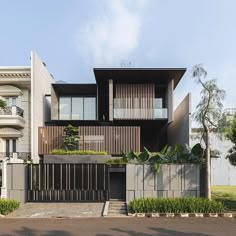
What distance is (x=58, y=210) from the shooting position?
14289 mm

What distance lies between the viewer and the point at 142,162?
52.3 ft

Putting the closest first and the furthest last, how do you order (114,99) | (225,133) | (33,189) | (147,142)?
(225,133) → (33,189) → (114,99) → (147,142)

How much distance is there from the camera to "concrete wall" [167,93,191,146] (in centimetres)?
2272

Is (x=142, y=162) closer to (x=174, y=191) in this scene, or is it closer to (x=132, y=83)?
(x=174, y=191)

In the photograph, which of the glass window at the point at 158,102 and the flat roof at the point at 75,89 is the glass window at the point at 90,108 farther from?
the glass window at the point at 158,102

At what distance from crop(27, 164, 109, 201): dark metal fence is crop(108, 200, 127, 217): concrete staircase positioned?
2.48ft

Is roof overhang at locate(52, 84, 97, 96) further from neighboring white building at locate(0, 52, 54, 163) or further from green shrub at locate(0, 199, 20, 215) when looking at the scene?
green shrub at locate(0, 199, 20, 215)

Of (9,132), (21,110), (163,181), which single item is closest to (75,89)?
(21,110)

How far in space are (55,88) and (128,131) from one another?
309 inches

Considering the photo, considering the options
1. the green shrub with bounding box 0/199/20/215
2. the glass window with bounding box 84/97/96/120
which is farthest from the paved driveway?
the glass window with bounding box 84/97/96/120

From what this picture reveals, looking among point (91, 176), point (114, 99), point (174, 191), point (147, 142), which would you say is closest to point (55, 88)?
point (114, 99)

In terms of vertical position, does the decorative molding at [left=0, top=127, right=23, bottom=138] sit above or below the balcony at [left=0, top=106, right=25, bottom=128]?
below

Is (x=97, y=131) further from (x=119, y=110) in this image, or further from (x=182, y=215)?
(x=182, y=215)

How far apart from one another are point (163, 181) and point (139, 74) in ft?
35.4
